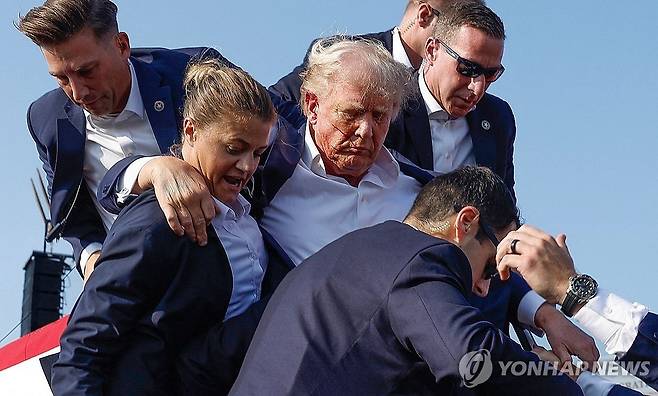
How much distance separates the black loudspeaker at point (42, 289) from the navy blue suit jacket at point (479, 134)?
39.1 feet

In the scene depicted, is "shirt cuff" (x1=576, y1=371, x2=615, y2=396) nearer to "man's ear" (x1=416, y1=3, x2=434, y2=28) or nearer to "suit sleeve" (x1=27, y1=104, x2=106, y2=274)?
"suit sleeve" (x1=27, y1=104, x2=106, y2=274)

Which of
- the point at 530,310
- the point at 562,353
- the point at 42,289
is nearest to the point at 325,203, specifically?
the point at 530,310

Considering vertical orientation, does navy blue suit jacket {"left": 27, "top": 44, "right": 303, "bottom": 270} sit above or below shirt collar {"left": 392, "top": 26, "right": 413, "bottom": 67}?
below

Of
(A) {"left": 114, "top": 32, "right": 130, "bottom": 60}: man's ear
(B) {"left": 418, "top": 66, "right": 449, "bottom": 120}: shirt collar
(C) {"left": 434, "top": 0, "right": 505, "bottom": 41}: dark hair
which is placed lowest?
(B) {"left": 418, "top": 66, "right": 449, "bottom": 120}: shirt collar

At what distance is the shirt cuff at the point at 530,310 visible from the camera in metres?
4.36

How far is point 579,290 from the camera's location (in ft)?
11.4

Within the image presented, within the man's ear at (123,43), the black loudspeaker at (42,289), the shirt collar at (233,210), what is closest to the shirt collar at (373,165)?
the shirt collar at (233,210)

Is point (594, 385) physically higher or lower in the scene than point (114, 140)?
lower

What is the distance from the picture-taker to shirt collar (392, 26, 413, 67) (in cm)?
586

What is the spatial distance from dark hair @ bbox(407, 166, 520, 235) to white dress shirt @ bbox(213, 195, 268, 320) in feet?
1.88

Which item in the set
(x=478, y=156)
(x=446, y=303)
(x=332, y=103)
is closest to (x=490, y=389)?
(x=446, y=303)

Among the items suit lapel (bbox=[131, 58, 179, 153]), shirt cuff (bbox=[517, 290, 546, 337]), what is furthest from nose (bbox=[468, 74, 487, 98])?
suit lapel (bbox=[131, 58, 179, 153])

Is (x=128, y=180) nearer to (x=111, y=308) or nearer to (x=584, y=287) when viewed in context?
(x=111, y=308)

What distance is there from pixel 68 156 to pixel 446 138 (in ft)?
5.42
